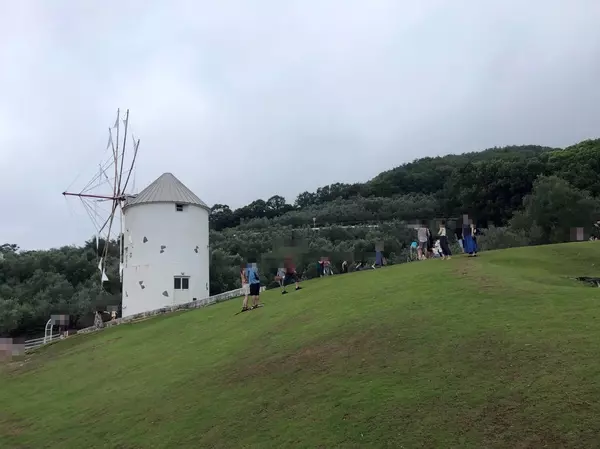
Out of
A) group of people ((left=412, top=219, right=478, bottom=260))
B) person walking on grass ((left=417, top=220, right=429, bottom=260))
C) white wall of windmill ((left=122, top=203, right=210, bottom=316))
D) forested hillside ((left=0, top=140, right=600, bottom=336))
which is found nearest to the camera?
group of people ((left=412, top=219, right=478, bottom=260))

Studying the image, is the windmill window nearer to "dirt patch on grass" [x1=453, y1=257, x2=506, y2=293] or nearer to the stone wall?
the stone wall

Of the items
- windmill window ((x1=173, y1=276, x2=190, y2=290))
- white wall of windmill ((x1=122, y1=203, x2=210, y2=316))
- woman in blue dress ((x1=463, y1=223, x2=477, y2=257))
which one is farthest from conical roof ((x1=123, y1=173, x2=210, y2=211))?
woman in blue dress ((x1=463, y1=223, x2=477, y2=257))

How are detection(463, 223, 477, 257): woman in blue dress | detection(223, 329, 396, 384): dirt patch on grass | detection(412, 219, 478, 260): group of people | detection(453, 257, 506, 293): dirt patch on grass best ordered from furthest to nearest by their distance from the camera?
detection(412, 219, 478, 260): group of people
detection(463, 223, 477, 257): woman in blue dress
detection(453, 257, 506, 293): dirt patch on grass
detection(223, 329, 396, 384): dirt patch on grass

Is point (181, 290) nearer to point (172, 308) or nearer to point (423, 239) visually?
point (172, 308)

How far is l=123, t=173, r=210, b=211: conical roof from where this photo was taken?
4319 centimetres

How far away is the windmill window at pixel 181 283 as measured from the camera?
41.5m

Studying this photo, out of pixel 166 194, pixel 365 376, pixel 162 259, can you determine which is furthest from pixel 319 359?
pixel 166 194

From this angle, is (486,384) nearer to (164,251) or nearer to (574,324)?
(574,324)

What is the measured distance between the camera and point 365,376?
13.1 m

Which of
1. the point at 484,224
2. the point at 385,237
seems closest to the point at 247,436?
the point at 385,237

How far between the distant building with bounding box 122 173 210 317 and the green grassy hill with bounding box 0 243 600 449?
16.4 meters

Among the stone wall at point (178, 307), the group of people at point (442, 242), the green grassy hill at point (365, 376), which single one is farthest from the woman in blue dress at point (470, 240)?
the stone wall at point (178, 307)

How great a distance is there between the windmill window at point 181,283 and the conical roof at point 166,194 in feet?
18.3

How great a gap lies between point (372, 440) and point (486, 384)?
2.55m
